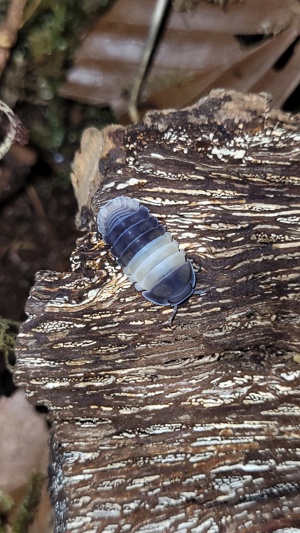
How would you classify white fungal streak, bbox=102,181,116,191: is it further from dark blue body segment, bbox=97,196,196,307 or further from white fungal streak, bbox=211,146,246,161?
white fungal streak, bbox=211,146,246,161

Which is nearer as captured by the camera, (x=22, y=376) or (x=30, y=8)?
(x=22, y=376)

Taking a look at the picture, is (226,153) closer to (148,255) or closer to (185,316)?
(148,255)

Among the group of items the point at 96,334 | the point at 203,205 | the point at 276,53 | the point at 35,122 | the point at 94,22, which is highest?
the point at 94,22

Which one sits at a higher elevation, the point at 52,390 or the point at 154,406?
the point at 52,390

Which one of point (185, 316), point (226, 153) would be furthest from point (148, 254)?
point (226, 153)

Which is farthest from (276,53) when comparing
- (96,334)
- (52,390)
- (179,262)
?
(52,390)

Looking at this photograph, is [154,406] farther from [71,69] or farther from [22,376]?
[71,69]

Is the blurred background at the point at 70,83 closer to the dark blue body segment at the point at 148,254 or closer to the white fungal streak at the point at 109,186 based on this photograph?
the white fungal streak at the point at 109,186
